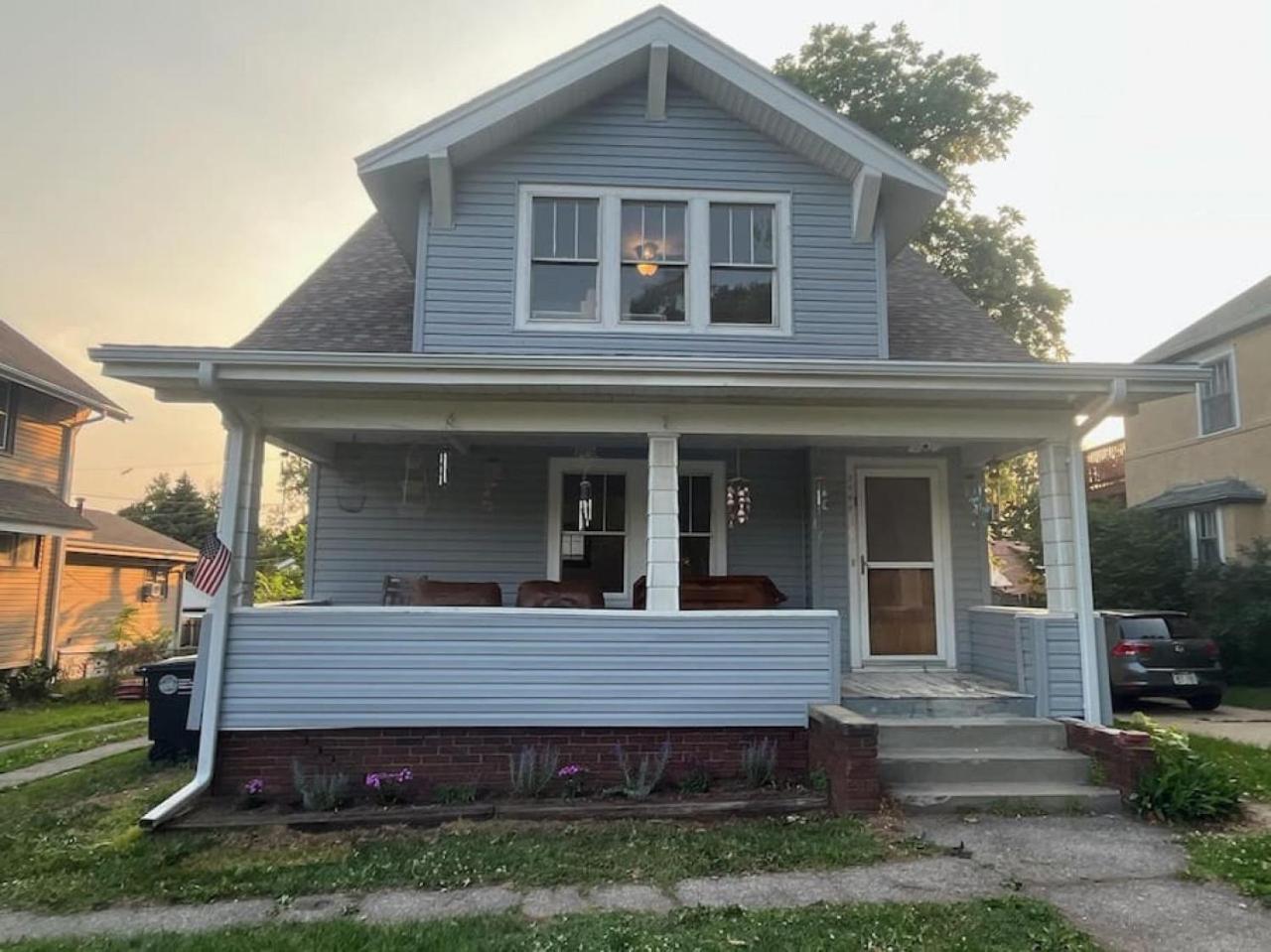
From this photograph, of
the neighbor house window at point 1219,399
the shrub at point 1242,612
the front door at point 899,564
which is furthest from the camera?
the neighbor house window at point 1219,399

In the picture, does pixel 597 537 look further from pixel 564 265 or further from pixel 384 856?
pixel 384 856

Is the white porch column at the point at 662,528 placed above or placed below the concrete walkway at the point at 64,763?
above

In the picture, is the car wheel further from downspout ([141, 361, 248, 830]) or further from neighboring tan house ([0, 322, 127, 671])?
neighboring tan house ([0, 322, 127, 671])

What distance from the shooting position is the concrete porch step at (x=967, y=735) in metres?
5.90

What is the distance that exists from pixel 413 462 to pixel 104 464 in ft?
165

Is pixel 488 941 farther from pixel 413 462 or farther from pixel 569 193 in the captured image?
pixel 569 193

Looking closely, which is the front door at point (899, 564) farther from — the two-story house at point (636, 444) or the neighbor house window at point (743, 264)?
the neighbor house window at point (743, 264)

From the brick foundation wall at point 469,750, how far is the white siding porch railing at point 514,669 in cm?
8

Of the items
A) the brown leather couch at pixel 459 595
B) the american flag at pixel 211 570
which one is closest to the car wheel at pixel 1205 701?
the brown leather couch at pixel 459 595

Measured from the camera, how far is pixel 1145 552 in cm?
1470

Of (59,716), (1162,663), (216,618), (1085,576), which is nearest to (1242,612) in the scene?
(1162,663)

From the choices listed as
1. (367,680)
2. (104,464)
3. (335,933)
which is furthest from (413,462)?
(104,464)

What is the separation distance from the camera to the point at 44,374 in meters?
15.9

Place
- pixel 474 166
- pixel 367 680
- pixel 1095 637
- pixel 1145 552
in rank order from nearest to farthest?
1. pixel 367 680
2. pixel 1095 637
3. pixel 474 166
4. pixel 1145 552
